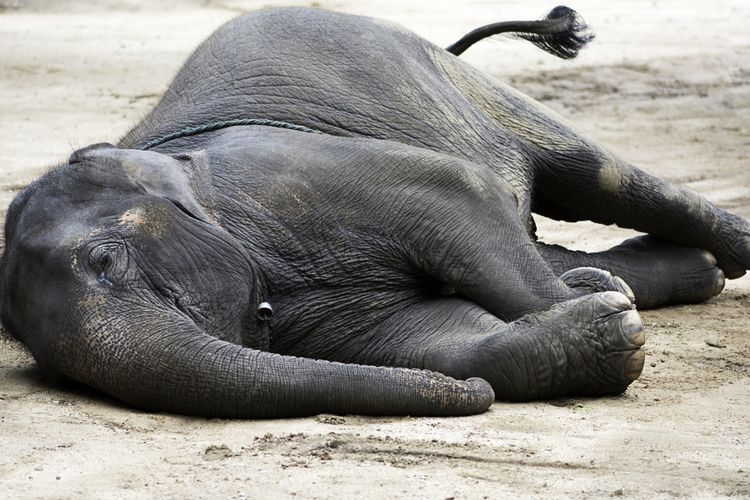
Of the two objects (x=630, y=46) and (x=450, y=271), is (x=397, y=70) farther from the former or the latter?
(x=630, y=46)

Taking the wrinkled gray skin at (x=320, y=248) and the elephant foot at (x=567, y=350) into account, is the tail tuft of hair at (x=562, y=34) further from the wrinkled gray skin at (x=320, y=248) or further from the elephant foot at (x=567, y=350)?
the elephant foot at (x=567, y=350)

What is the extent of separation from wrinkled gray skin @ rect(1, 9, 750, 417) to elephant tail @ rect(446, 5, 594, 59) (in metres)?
0.64

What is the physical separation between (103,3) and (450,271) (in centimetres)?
1099

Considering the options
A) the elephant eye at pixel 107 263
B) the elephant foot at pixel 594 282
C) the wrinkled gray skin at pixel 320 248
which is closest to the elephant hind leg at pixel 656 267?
the wrinkled gray skin at pixel 320 248

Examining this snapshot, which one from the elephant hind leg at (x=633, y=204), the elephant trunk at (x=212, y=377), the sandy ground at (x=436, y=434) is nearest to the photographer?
the sandy ground at (x=436, y=434)

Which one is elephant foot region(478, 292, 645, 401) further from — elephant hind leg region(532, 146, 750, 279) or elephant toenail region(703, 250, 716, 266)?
elephant toenail region(703, 250, 716, 266)

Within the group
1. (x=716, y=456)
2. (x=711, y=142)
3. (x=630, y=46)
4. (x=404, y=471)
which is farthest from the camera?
(x=630, y=46)

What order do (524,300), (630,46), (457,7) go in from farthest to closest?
1. (457,7)
2. (630,46)
3. (524,300)

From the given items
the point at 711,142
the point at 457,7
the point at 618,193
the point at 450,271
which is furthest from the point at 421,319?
the point at 457,7

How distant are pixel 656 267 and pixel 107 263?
2955mm

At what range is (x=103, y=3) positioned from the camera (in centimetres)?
1524

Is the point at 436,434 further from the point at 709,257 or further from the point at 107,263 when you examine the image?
the point at 709,257

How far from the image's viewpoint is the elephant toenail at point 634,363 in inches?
186

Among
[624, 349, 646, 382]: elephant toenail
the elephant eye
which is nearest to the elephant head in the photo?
the elephant eye
